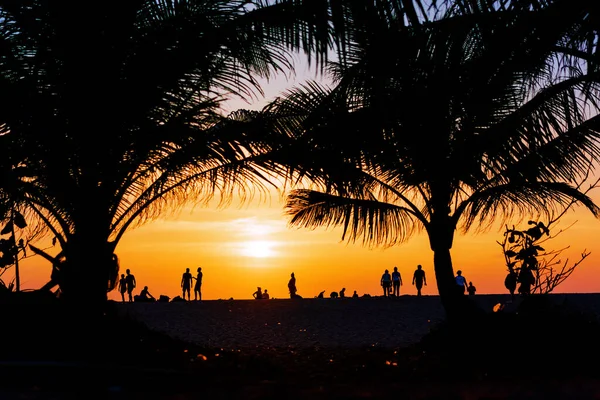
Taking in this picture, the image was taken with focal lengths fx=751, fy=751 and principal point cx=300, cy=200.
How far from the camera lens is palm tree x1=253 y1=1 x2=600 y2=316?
564 cm

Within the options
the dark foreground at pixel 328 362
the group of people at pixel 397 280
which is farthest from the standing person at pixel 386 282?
the dark foreground at pixel 328 362

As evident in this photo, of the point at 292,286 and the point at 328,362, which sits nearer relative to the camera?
the point at 328,362

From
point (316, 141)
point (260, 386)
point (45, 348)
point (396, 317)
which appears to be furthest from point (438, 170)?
point (396, 317)

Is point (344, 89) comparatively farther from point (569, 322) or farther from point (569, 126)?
point (569, 322)

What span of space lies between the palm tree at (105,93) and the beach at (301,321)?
247cm

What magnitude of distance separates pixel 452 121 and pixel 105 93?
4.81 metres

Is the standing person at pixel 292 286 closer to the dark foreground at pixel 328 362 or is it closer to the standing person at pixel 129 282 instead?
the standing person at pixel 129 282

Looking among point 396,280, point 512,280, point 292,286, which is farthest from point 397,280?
point 512,280

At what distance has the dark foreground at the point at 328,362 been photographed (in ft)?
21.4

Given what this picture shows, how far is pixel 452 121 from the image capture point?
10203mm

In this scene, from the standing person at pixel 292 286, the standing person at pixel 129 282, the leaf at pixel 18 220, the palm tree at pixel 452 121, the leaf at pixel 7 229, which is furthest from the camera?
the standing person at pixel 292 286

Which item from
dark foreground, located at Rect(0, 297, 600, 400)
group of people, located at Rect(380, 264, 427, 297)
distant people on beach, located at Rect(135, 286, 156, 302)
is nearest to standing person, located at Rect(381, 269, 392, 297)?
group of people, located at Rect(380, 264, 427, 297)

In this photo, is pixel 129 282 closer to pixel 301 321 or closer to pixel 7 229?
pixel 301 321

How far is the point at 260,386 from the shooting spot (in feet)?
22.6
